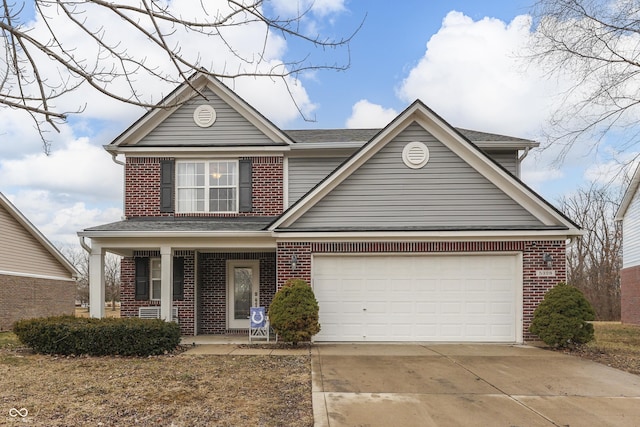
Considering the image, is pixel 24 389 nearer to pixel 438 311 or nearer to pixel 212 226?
pixel 212 226

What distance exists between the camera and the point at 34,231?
20.4 m

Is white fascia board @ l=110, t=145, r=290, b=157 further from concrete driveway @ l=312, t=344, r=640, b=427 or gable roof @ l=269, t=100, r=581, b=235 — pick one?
concrete driveway @ l=312, t=344, r=640, b=427

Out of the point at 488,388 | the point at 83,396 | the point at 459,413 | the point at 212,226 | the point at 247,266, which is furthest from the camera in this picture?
the point at 247,266

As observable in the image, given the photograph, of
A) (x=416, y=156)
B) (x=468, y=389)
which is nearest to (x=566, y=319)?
(x=468, y=389)

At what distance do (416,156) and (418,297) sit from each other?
341 centimetres

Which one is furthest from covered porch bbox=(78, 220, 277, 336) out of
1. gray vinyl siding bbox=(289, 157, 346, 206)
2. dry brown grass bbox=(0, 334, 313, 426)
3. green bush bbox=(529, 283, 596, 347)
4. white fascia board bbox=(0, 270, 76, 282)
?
white fascia board bbox=(0, 270, 76, 282)

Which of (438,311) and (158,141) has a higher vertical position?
(158,141)

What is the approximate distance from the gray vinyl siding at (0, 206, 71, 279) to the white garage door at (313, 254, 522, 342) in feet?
43.9

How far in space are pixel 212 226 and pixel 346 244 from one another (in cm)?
353

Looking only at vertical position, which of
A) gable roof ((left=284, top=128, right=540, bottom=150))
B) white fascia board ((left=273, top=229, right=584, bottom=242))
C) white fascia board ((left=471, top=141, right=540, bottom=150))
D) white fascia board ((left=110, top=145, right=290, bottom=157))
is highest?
gable roof ((left=284, top=128, right=540, bottom=150))

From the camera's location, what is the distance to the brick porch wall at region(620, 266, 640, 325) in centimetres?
2136

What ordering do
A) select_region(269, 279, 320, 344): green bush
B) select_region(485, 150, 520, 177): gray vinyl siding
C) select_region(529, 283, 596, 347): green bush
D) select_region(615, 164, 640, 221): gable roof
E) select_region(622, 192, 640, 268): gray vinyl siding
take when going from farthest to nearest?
select_region(622, 192, 640, 268): gray vinyl siding → select_region(615, 164, 640, 221): gable roof → select_region(485, 150, 520, 177): gray vinyl siding → select_region(269, 279, 320, 344): green bush → select_region(529, 283, 596, 347): green bush

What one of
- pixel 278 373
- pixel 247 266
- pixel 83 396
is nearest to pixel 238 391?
pixel 278 373

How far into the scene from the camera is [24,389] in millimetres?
7371
